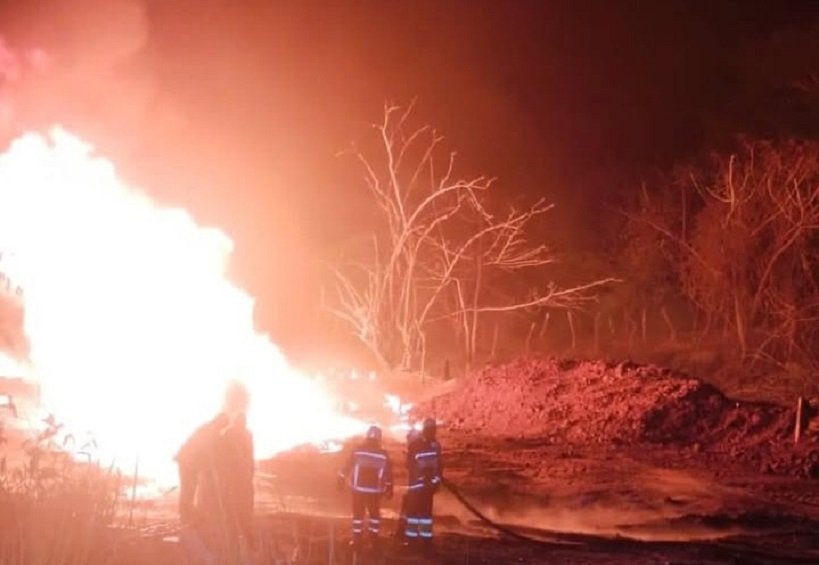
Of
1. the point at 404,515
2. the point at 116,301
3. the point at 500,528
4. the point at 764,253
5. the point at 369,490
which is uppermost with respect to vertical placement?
the point at 764,253

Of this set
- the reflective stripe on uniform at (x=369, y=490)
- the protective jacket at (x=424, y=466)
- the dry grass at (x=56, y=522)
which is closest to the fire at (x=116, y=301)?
the reflective stripe on uniform at (x=369, y=490)

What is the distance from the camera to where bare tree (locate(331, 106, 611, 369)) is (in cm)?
3074

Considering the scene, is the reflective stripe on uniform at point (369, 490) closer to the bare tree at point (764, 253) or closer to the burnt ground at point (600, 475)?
the burnt ground at point (600, 475)

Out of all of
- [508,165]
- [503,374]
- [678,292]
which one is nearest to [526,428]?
[503,374]

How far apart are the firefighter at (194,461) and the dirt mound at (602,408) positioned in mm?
11042

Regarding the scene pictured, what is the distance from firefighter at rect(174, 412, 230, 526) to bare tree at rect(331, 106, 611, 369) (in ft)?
62.5

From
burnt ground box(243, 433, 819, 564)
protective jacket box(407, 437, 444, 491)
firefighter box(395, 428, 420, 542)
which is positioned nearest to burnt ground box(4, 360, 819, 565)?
burnt ground box(243, 433, 819, 564)

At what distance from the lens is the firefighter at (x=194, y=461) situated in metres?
Answer: 9.52

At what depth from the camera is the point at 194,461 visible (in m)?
9.60

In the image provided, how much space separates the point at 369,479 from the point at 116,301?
837 cm

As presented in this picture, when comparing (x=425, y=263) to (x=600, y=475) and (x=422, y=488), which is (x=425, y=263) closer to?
(x=600, y=475)

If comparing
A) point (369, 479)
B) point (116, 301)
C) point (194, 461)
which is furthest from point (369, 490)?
point (116, 301)

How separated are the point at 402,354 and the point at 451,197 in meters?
8.02

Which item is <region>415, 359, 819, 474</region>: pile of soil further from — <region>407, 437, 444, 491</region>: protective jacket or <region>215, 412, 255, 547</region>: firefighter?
<region>215, 412, 255, 547</region>: firefighter
